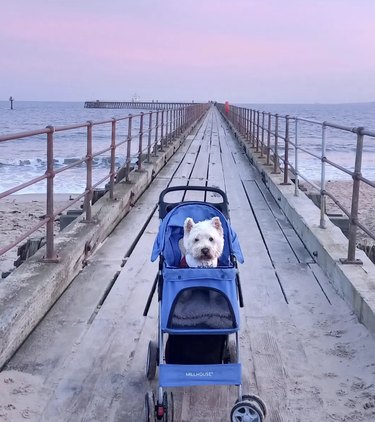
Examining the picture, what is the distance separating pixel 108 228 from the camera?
21.6 feet

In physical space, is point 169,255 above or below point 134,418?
above

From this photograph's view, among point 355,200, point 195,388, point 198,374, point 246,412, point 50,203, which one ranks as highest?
point 355,200

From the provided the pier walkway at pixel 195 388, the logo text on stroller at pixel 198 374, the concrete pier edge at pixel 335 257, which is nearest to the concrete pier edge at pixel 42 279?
the pier walkway at pixel 195 388

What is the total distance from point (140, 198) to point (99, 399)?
5.91 metres

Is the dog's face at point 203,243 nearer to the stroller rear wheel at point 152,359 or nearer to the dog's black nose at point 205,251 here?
the dog's black nose at point 205,251

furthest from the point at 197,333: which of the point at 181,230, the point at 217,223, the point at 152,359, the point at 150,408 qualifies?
the point at 181,230

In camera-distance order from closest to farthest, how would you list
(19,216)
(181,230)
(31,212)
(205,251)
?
(205,251), (181,230), (19,216), (31,212)

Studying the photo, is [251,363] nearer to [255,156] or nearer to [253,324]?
[253,324]

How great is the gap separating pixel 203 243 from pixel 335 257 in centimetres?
212

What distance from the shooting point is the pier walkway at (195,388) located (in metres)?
3.07

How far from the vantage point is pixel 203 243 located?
10.3 ft

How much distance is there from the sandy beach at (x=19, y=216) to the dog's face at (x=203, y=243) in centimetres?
665

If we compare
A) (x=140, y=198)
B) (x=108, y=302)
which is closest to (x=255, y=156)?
(x=140, y=198)

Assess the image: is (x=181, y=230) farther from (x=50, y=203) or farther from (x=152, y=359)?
(x=50, y=203)
